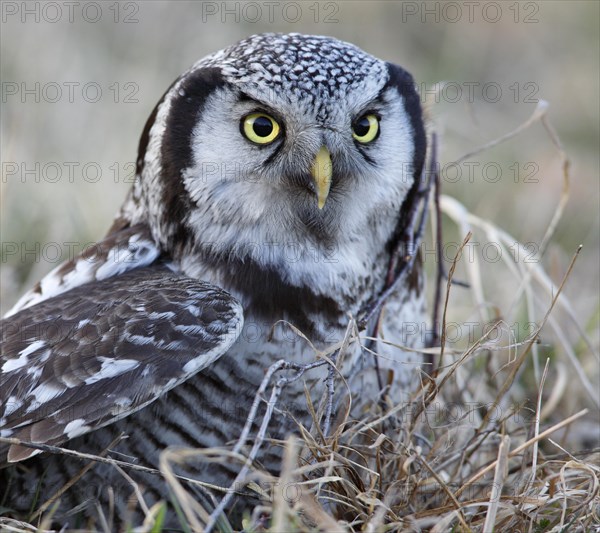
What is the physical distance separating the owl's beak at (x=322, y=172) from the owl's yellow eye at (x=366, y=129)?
0.18 m

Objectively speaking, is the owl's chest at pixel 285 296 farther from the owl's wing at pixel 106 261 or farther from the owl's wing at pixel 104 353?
the owl's wing at pixel 106 261

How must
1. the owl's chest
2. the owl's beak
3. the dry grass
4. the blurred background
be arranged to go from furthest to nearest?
1. the blurred background
2. the owl's chest
3. the owl's beak
4. the dry grass

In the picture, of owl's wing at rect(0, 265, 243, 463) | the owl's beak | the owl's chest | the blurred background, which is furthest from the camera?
the blurred background

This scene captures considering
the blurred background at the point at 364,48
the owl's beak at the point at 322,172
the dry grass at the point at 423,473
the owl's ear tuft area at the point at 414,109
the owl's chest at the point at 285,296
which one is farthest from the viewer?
the blurred background at the point at 364,48

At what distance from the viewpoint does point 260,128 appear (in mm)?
2988

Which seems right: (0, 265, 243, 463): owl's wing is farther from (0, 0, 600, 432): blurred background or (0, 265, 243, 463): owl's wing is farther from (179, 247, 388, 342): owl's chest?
Result: (0, 0, 600, 432): blurred background

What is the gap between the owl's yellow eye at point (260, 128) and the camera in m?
2.98

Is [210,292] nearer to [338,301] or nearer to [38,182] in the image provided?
[338,301]

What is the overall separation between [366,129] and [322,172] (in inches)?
11.0

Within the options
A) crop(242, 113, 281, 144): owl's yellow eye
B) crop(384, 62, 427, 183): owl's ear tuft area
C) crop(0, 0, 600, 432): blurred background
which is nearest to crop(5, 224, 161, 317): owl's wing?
crop(242, 113, 281, 144): owl's yellow eye

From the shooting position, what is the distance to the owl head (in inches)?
117

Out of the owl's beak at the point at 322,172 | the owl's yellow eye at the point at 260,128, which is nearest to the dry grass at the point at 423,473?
the owl's beak at the point at 322,172

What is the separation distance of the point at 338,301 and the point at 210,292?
1.57ft

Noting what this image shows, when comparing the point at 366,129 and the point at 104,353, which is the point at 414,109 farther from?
the point at 104,353
